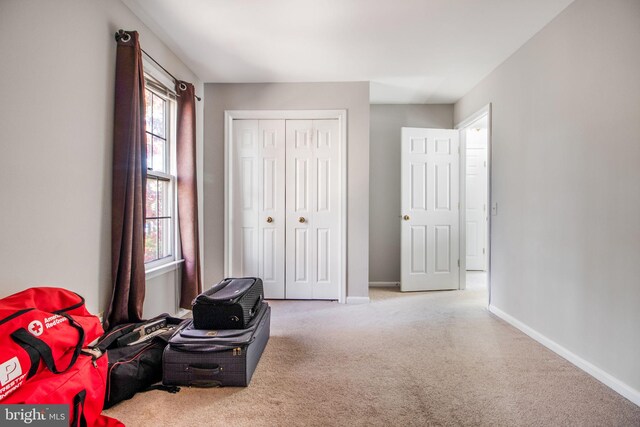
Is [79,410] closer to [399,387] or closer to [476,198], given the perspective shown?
[399,387]

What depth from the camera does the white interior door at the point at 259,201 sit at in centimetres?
352

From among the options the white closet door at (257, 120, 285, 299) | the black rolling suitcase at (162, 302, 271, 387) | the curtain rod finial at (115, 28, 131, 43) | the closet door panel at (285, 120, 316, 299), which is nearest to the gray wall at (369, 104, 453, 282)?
the closet door panel at (285, 120, 316, 299)

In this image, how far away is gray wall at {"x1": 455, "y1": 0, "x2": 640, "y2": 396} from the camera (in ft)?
5.58

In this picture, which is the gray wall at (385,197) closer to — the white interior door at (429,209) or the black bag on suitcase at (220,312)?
the white interior door at (429,209)

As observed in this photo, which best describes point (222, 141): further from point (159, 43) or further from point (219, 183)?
point (159, 43)

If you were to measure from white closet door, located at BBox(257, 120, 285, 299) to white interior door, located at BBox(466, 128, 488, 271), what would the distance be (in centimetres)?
332

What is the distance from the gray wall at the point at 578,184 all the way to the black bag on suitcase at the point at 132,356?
2.49 m

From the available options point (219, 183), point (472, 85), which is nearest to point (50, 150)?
point (219, 183)

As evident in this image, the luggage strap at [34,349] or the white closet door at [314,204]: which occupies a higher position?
the white closet door at [314,204]

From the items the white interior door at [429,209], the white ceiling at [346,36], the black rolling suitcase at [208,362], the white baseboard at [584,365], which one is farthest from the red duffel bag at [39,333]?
the white interior door at [429,209]

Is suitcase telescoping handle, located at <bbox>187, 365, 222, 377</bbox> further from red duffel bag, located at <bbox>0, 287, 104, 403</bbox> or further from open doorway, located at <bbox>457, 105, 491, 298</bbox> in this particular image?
open doorway, located at <bbox>457, 105, 491, 298</bbox>

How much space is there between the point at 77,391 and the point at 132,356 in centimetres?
47

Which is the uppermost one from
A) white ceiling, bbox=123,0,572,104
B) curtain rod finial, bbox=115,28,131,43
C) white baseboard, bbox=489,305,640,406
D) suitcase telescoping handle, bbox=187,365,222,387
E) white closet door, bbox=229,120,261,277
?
white ceiling, bbox=123,0,572,104

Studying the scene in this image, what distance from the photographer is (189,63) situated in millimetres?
3029
